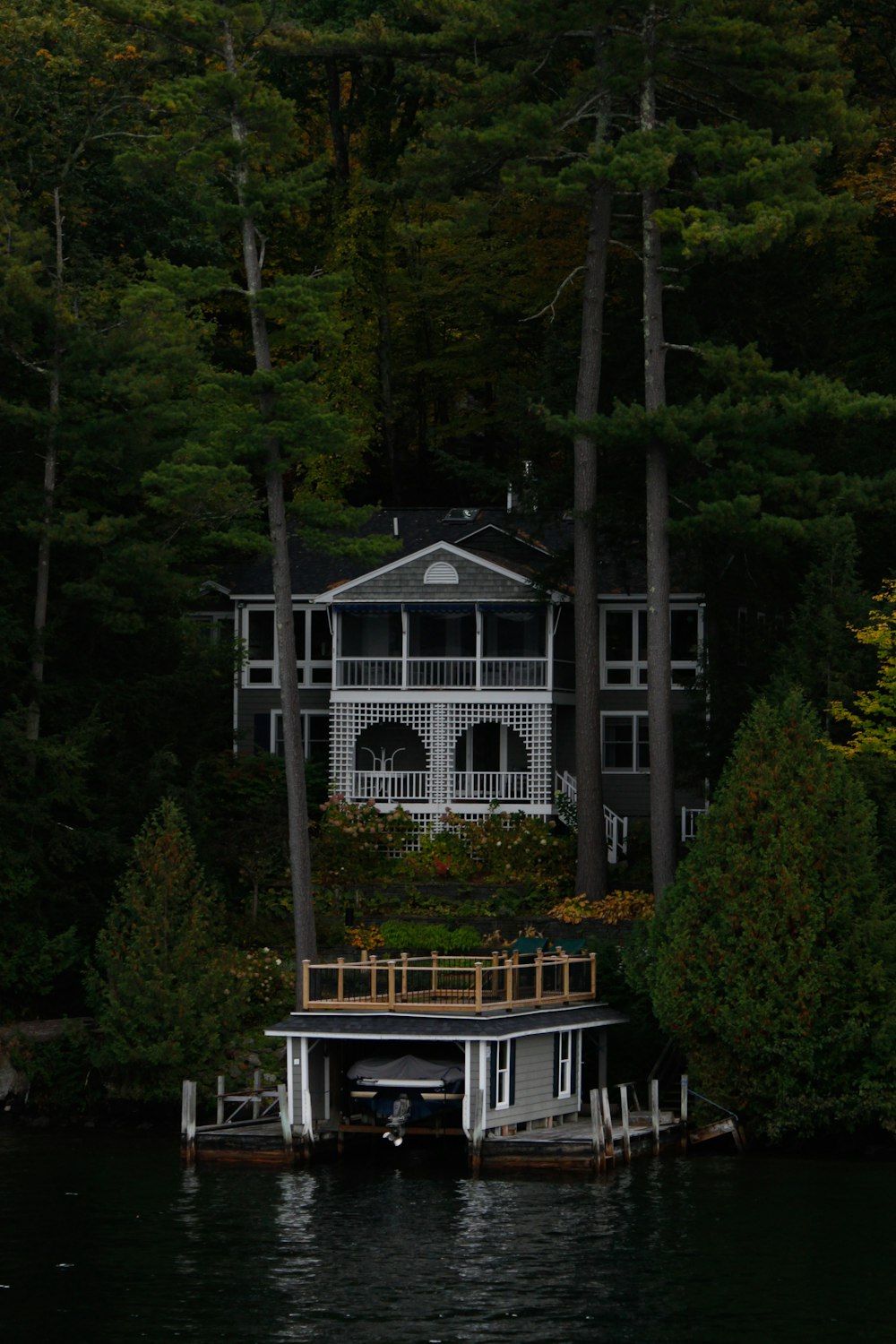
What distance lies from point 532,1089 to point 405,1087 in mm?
2959

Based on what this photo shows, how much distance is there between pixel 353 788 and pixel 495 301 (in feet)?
63.8

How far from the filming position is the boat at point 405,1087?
37.8 metres

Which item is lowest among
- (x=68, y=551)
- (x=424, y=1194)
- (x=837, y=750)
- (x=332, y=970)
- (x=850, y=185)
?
(x=424, y=1194)

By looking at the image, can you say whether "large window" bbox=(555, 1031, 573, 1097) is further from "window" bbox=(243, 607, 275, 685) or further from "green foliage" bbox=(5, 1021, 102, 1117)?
"window" bbox=(243, 607, 275, 685)

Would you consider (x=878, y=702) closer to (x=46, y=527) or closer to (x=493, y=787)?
(x=493, y=787)

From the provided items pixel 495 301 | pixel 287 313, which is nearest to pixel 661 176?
pixel 287 313

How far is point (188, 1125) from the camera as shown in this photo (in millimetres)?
38625

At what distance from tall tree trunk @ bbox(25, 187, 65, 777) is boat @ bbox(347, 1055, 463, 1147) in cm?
1217

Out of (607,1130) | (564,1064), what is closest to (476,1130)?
(607,1130)

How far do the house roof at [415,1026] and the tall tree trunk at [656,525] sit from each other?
8034 mm

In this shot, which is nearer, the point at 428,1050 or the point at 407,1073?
the point at 407,1073

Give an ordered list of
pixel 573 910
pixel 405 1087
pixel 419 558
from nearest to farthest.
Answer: pixel 405 1087 → pixel 573 910 → pixel 419 558

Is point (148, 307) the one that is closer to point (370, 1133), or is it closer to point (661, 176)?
point (661, 176)

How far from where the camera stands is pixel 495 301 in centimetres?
6850
